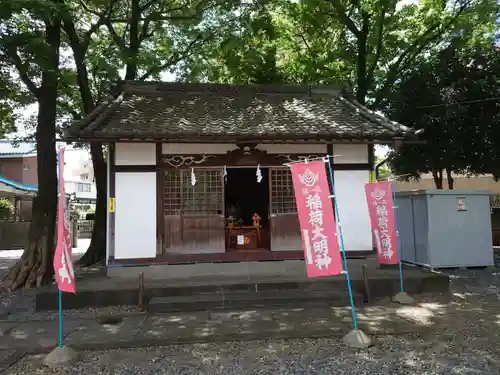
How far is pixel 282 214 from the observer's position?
10414 mm

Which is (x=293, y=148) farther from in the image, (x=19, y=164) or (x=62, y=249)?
(x=19, y=164)


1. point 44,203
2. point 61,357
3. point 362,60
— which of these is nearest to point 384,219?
point 61,357

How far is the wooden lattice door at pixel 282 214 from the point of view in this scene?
1035cm

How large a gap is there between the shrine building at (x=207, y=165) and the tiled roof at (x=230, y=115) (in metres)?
0.03

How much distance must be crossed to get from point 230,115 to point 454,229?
7250 mm

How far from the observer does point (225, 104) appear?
11672mm

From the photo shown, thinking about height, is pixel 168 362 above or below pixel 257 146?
below

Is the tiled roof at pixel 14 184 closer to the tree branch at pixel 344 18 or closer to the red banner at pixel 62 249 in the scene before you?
the tree branch at pixel 344 18

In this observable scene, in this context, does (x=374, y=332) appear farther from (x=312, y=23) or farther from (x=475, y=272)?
(x=312, y=23)

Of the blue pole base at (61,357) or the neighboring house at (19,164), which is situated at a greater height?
the neighboring house at (19,164)

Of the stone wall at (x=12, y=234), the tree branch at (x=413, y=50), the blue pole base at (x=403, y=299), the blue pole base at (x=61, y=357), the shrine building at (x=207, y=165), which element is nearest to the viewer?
the blue pole base at (x=61, y=357)

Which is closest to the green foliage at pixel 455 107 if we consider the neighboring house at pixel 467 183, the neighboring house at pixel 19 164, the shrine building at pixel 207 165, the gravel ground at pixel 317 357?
the shrine building at pixel 207 165

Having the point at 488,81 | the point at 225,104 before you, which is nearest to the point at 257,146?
the point at 225,104

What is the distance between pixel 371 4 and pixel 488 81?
17.0 feet
